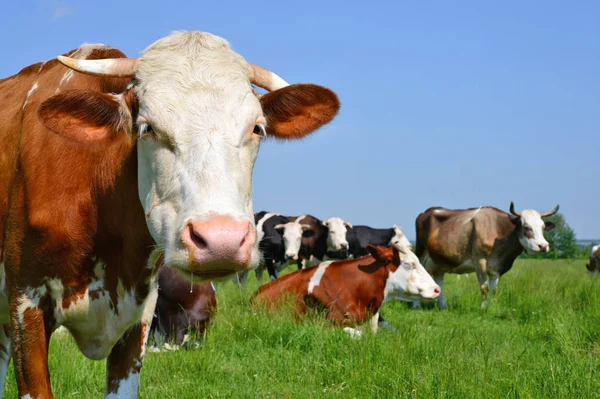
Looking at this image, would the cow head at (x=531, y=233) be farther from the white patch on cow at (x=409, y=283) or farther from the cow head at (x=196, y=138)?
the cow head at (x=196, y=138)

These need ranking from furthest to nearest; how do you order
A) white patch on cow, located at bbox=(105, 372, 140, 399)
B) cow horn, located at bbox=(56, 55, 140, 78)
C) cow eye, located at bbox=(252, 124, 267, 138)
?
white patch on cow, located at bbox=(105, 372, 140, 399), cow horn, located at bbox=(56, 55, 140, 78), cow eye, located at bbox=(252, 124, 267, 138)

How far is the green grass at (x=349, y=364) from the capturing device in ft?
14.3

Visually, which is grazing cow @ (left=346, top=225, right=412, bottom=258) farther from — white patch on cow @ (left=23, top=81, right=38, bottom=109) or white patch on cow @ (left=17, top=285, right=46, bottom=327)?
white patch on cow @ (left=17, top=285, right=46, bottom=327)

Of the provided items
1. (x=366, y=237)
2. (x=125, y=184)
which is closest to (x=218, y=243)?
(x=125, y=184)

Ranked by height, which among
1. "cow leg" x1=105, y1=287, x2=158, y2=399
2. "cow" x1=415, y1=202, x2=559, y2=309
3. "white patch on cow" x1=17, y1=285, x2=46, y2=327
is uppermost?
"white patch on cow" x1=17, y1=285, x2=46, y2=327

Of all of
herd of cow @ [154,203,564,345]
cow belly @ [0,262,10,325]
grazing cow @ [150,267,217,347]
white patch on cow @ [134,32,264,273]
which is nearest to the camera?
white patch on cow @ [134,32,264,273]

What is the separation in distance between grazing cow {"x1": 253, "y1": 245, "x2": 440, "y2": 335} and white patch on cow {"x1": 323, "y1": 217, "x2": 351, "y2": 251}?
1342 cm

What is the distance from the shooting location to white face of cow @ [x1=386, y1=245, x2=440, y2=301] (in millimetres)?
9547

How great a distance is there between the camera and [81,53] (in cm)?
401

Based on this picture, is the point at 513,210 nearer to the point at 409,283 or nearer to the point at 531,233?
the point at 531,233

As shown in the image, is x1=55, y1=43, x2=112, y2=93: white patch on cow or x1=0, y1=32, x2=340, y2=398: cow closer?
x1=0, y1=32, x2=340, y2=398: cow

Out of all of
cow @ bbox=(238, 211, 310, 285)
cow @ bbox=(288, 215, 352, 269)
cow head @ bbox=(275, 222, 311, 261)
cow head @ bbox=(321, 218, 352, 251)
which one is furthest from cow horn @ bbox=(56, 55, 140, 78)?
cow head @ bbox=(321, 218, 352, 251)

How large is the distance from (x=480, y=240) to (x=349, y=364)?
34.9 ft

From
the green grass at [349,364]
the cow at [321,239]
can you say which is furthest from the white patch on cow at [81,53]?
the cow at [321,239]
